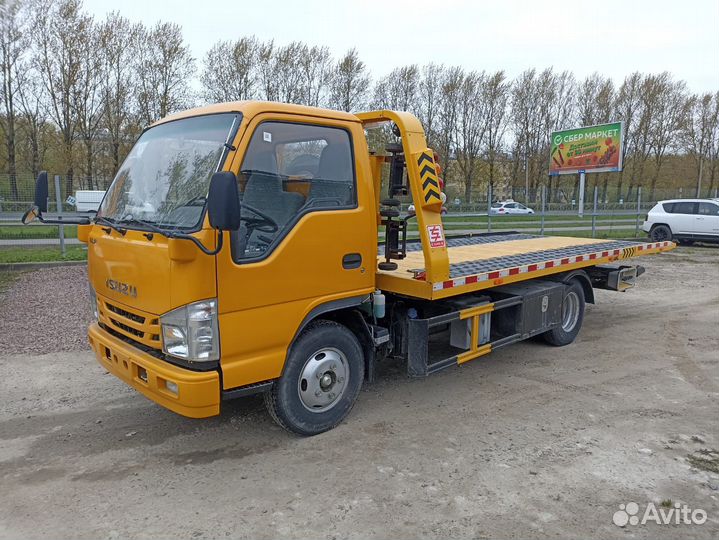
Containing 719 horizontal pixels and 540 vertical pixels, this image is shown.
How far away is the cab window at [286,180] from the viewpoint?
3.46 metres

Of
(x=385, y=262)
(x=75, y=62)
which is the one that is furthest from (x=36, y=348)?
(x=75, y=62)

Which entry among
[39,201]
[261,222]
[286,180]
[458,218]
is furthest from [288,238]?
[458,218]

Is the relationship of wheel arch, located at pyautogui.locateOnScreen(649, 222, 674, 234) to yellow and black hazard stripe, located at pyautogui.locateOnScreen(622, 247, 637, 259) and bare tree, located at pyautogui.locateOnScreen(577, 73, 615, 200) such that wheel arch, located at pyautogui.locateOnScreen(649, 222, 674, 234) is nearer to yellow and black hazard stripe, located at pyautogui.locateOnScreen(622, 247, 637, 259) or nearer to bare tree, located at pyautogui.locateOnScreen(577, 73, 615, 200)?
yellow and black hazard stripe, located at pyautogui.locateOnScreen(622, 247, 637, 259)

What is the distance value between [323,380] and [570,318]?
4.04 meters

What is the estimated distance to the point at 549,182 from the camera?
170 feet

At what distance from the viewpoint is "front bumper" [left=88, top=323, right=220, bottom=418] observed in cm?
323

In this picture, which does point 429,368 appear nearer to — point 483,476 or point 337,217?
point 483,476

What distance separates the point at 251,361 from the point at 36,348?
4.08 metres

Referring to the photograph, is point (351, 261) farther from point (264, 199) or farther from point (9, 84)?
→ point (9, 84)

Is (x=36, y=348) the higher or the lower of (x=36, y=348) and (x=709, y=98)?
the lower

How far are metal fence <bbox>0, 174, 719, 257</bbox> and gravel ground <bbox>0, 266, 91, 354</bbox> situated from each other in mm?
1336

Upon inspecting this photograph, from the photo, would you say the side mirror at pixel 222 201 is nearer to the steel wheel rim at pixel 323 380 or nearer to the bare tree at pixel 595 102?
the steel wheel rim at pixel 323 380

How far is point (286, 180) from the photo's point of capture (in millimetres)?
3691

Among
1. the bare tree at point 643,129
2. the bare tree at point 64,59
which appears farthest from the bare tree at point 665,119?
the bare tree at point 64,59
